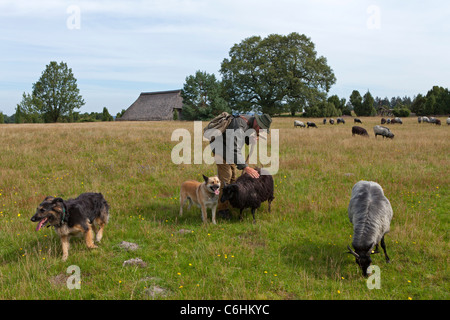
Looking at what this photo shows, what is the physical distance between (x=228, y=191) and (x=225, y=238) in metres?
1.34

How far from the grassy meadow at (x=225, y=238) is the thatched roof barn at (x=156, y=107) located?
48.6m

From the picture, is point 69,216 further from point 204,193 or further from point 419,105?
point 419,105

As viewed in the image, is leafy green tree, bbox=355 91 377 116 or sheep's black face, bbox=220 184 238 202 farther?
leafy green tree, bbox=355 91 377 116

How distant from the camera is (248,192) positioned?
8.01 meters

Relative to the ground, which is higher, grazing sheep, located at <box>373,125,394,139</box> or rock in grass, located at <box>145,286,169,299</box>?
grazing sheep, located at <box>373,125,394,139</box>

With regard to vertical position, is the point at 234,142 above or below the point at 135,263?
above
